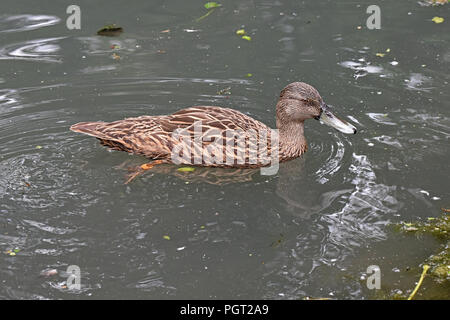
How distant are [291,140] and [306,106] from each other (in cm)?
44

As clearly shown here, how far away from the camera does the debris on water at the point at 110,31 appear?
10.8 m

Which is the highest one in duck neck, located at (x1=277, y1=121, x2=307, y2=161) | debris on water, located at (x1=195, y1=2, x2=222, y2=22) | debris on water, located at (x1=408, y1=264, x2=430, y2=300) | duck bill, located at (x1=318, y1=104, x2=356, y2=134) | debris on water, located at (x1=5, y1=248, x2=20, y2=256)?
debris on water, located at (x1=195, y1=2, x2=222, y2=22)

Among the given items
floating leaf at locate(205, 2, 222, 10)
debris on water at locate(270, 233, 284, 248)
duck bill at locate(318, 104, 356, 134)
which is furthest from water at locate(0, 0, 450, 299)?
duck bill at locate(318, 104, 356, 134)

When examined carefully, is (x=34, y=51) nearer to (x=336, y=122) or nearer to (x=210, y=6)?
(x=210, y=6)

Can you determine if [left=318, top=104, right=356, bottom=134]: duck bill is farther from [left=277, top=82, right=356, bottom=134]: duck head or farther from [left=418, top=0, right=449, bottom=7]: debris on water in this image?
[left=418, top=0, right=449, bottom=7]: debris on water

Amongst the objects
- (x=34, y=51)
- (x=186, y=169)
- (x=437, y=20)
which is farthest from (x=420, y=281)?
(x=34, y=51)

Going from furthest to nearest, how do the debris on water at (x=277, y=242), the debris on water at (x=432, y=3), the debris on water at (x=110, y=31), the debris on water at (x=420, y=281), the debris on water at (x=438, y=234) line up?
1. the debris on water at (x=432, y=3)
2. the debris on water at (x=110, y=31)
3. the debris on water at (x=277, y=242)
4. the debris on water at (x=438, y=234)
5. the debris on water at (x=420, y=281)

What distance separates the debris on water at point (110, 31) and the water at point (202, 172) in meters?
0.13

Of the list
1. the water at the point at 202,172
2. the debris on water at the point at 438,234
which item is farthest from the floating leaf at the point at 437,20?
the debris on water at the point at 438,234

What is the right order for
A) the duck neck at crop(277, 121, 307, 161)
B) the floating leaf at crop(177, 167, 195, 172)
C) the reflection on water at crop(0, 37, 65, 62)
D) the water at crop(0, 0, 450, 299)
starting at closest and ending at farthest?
the water at crop(0, 0, 450, 299), the floating leaf at crop(177, 167, 195, 172), the duck neck at crop(277, 121, 307, 161), the reflection on water at crop(0, 37, 65, 62)

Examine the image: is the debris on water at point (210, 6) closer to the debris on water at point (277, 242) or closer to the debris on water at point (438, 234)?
the debris on water at point (277, 242)

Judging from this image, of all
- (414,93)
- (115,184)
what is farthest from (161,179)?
(414,93)

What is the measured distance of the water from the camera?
19.3 feet
